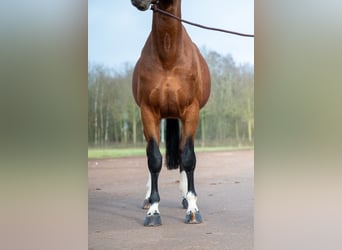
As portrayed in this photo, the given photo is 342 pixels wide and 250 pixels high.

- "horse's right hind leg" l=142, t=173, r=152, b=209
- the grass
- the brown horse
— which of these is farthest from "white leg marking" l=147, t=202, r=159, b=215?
the grass

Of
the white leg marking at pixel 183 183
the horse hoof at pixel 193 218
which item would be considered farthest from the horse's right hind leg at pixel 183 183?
the horse hoof at pixel 193 218

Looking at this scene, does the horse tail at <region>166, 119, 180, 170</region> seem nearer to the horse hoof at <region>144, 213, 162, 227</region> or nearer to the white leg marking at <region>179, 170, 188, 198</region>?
the white leg marking at <region>179, 170, 188, 198</region>

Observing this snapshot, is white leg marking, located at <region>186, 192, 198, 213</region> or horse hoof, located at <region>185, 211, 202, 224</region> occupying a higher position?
white leg marking, located at <region>186, 192, 198, 213</region>

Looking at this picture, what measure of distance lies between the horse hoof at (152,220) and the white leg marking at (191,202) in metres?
0.15

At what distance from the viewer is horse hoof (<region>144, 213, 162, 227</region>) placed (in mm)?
2625

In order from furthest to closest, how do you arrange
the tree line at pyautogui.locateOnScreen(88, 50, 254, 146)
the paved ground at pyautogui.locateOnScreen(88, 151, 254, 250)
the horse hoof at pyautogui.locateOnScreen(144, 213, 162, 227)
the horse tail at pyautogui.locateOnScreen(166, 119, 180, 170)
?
the horse tail at pyautogui.locateOnScreen(166, 119, 180, 170) < the tree line at pyautogui.locateOnScreen(88, 50, 254, 146) < the horse hoof at pyautogui.locateOnScreen(144, 213, 162, 227) < the paved ground at pyautogui.locateOnScreen(88, 151, 254, 250)

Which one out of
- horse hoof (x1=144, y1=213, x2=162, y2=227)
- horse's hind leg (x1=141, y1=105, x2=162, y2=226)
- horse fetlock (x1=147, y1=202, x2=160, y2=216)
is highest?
horse's hind leg (x1=141, y1=105, x2=162, y2=226)

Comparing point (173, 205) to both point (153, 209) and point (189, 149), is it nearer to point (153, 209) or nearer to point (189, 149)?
point (153, 209)

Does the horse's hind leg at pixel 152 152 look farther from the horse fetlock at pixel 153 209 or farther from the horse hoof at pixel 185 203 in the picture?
the horse hoof at pixel 185 203

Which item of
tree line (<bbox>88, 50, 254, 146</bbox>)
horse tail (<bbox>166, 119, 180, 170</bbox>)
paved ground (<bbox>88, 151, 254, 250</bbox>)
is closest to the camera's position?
paved ground (<bbox>88, 151, 254, 250</bbox>)

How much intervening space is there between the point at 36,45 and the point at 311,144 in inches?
53.5

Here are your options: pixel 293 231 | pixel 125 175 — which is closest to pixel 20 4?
pixel 125 175

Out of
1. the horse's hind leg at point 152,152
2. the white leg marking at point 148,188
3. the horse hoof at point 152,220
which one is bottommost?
the horse hoof at point 152,220

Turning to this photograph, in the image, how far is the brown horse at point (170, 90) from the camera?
2.61 meters
